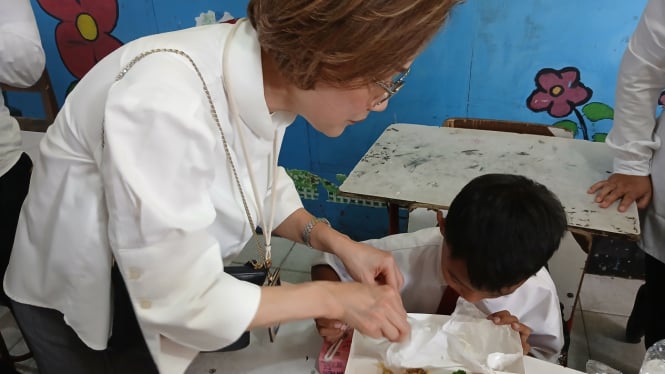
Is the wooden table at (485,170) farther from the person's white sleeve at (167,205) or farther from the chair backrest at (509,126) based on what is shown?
the person's white sleeve at (167,205)

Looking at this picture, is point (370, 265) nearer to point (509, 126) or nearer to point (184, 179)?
point (184, 179)

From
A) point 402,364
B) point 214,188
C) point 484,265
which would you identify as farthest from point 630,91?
Result: point 214,188

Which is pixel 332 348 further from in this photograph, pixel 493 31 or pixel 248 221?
pixel 493 31

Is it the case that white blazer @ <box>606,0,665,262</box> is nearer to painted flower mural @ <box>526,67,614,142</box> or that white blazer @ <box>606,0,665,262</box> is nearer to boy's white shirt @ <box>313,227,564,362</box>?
boy's white shirt @ <box>313,227,564,362</box>

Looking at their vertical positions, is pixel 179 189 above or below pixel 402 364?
above

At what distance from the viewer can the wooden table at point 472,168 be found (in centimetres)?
114

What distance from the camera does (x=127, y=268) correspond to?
21.0 inches

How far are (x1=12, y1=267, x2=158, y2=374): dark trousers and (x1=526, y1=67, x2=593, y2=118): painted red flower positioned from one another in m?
1.54

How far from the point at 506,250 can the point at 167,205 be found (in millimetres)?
568

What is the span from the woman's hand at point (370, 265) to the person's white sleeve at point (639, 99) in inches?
28.6

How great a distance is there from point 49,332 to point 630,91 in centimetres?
132

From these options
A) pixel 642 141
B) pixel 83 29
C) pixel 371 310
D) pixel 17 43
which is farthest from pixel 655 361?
pixel 83 29

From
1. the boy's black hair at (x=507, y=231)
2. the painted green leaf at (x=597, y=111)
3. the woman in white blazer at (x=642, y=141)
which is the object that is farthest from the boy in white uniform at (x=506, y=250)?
the painted green leaf at (x=597, y=111)

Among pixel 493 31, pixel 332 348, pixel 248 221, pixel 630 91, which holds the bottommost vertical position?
pixel 332 348
